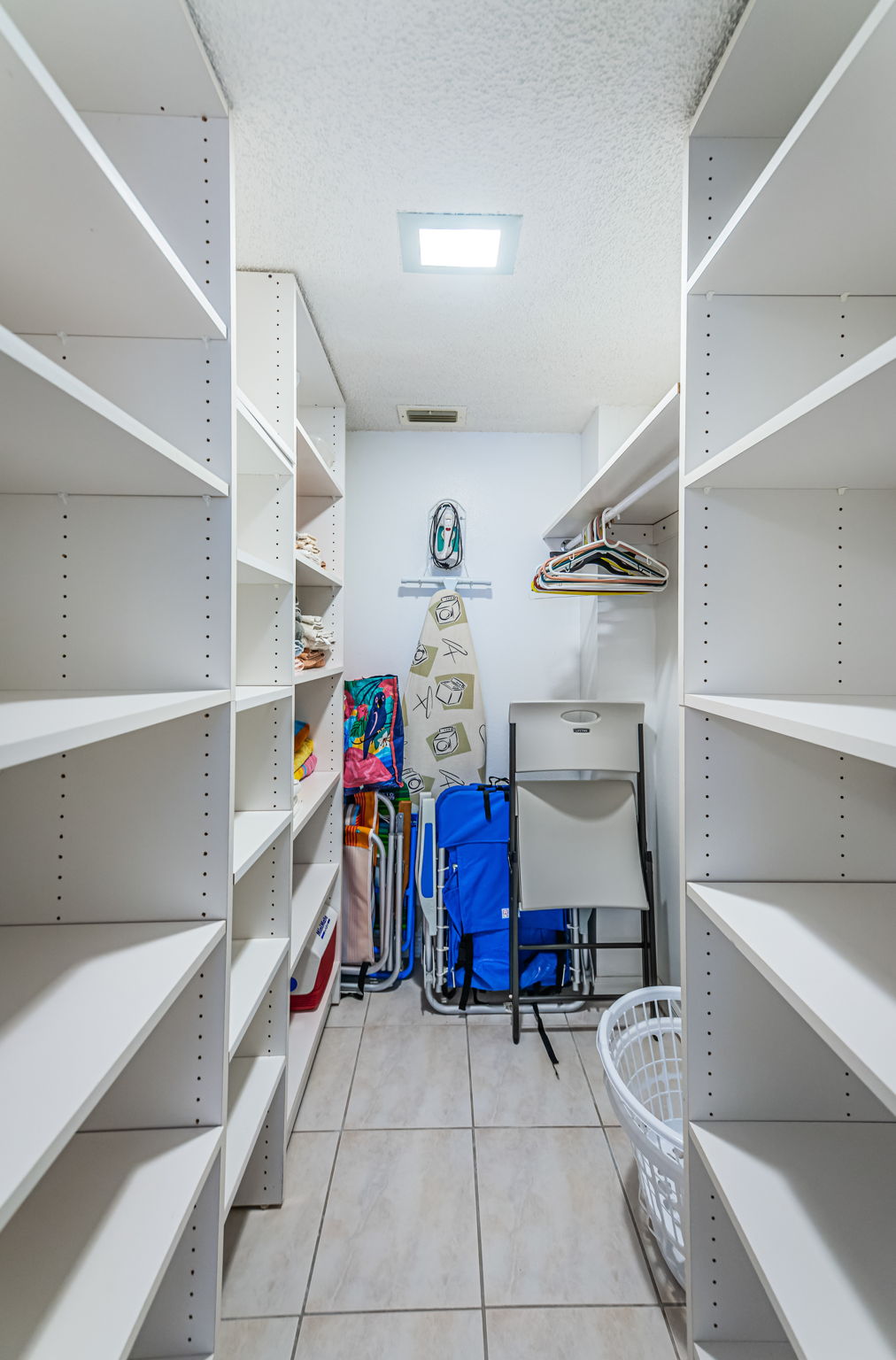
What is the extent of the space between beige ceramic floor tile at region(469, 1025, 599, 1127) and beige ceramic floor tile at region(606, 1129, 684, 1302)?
9 centimetres

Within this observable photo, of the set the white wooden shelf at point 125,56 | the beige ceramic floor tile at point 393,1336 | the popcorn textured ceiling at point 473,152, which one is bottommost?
the beige ceramic floor tile at point 393,1336

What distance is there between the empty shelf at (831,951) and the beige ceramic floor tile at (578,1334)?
934 mm

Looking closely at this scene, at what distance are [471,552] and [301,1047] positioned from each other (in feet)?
6.63

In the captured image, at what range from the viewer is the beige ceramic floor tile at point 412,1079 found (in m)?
1.80

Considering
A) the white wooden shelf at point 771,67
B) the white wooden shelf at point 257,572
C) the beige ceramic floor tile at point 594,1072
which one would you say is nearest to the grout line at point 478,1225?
the beige ceramic floor tile at point 594,1072

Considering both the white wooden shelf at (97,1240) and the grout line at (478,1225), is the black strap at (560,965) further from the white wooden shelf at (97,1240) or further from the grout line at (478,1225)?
the white wooden shelf at (97,1240)

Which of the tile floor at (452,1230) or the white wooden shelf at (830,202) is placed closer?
the white wooden shelf at (830,202)

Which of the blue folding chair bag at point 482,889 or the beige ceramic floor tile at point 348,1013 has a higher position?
the blue folding chair bag at point 482,889

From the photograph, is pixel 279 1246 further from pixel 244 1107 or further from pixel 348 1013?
pixel 348 1013

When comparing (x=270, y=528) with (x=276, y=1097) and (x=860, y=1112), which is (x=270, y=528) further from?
(x=860, y=1112)

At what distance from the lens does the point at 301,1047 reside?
6.37 ft

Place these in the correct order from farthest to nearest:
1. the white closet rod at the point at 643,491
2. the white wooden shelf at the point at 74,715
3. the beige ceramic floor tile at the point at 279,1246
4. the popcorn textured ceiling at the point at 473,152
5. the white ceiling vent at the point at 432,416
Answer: the white ceiling vent at the point at 432,416
the white closet rod at the point at 643,491
the beige ceramic floor tile at the point at 279,1246
the popcorn textured ceiling at the point at 473,152
the white wooden shelf at the point at 74,715

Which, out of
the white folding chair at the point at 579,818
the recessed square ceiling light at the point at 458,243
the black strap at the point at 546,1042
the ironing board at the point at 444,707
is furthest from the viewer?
the ironing board at the point at 444,707

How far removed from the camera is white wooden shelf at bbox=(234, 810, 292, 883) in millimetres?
1225
